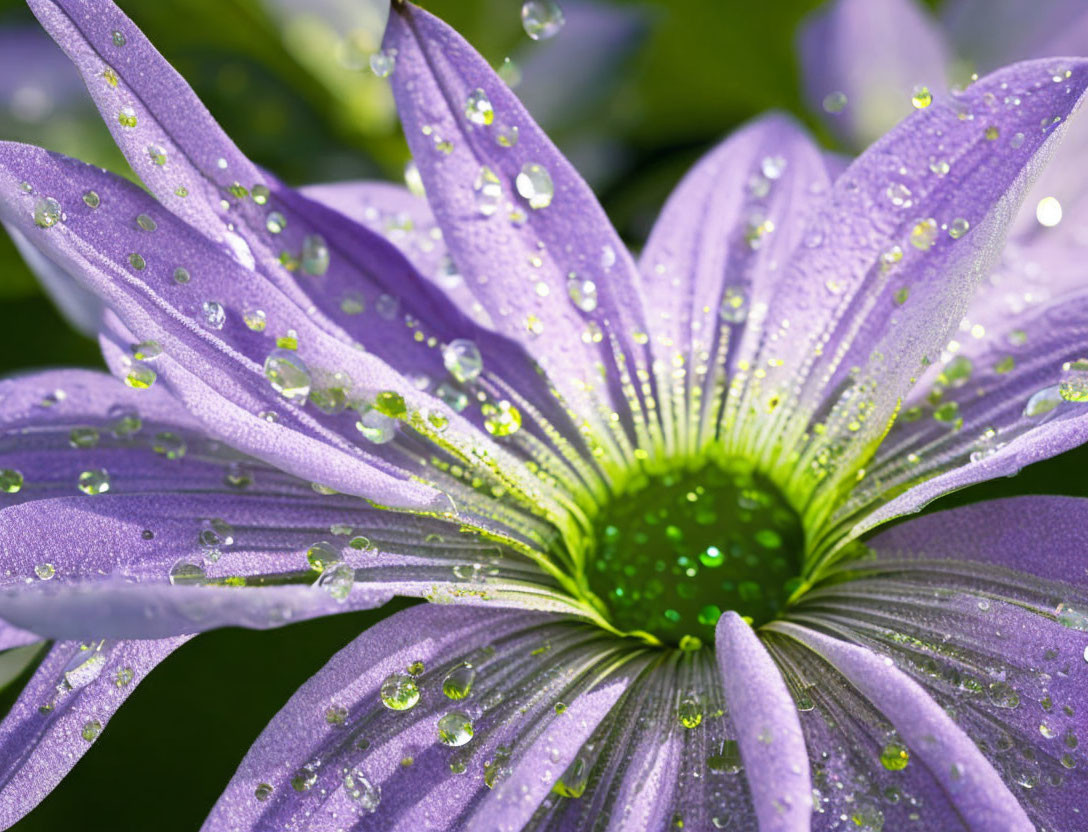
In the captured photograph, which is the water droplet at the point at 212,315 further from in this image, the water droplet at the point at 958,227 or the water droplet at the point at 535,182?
the water droplet at the point at 958,227

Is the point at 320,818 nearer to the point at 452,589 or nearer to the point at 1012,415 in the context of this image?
the point at 452,589

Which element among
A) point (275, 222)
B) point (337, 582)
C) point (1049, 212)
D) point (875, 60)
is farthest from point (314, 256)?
point (875, 60)

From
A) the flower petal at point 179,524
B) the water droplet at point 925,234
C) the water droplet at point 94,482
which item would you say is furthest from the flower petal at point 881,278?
the water droplet at point 94,482

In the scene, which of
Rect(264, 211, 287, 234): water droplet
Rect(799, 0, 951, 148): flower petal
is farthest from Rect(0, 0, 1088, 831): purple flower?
Rect(799, 0, 951, 148): flower petal

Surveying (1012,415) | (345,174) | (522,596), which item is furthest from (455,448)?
(345,174)

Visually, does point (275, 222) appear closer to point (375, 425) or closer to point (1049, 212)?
point (375, 425)
